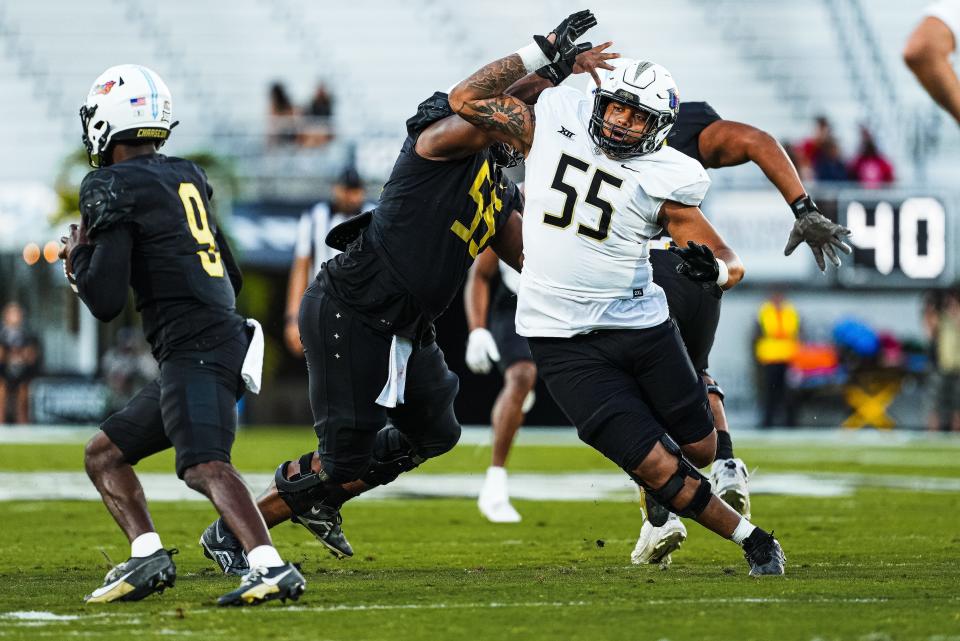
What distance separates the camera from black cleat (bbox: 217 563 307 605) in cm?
464

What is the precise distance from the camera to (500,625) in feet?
14.0

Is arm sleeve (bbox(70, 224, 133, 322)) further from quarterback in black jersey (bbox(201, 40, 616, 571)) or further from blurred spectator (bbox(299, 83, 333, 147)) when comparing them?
blurred spectator (bbox(299, 83, 333, 147))

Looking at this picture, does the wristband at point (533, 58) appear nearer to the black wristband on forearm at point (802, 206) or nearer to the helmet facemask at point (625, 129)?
the helmet facemask at point (625, 129)

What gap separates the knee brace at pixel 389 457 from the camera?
5973mm

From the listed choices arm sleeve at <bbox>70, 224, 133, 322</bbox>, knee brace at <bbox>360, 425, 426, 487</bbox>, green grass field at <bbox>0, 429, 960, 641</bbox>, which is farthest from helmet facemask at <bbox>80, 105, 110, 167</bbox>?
knee brace at <bbox>360, 425, 426, 487</bbox>

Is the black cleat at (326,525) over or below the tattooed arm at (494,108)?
below

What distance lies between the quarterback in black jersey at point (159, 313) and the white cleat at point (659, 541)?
1717 mm

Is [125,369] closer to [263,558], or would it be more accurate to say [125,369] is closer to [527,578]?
→ [527,578]

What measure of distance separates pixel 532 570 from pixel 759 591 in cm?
108

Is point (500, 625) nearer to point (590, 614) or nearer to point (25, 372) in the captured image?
point (590, 614)

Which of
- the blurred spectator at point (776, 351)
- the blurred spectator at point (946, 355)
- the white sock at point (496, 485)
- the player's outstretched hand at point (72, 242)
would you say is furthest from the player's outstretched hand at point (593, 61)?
the blurred spectator at point (946, 355)

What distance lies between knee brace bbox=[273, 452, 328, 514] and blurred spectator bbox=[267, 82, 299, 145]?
1307 cm

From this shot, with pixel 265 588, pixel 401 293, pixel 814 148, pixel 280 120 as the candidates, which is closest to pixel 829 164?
pixel 814 148

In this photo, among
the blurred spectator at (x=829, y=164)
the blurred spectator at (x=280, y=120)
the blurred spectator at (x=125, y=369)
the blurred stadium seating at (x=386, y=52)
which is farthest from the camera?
the blurred stadium seating at (x=386, y=52)
